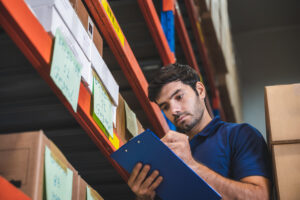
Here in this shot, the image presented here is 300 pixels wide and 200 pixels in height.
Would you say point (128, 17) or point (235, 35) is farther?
point (235, 35)

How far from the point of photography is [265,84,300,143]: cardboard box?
77.8 inches

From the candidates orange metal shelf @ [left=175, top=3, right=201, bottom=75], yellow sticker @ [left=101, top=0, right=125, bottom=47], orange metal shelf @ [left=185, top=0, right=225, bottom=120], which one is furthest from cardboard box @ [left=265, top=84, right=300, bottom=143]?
orange metal shelf @ [left=185, top=0, right=225, bottom=120]

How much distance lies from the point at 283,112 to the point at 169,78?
77 centimetres

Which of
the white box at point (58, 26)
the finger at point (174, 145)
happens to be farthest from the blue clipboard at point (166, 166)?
the white box at point (58, 26)

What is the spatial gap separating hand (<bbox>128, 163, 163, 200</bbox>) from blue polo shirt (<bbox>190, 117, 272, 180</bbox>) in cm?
29

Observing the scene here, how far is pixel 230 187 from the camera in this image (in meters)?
1.77

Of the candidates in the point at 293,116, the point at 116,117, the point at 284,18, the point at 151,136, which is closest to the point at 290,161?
the point at 293,116

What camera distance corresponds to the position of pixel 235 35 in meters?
8.59

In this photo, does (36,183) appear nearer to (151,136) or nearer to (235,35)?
(151,136)

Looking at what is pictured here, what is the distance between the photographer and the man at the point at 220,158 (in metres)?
1.79

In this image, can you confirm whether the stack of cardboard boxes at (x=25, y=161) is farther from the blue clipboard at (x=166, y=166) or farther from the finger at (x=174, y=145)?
the finger at (x=174, y=145)

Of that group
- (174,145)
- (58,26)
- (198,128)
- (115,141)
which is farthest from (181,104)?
(58,26)

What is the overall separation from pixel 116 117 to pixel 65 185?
28.8 inches

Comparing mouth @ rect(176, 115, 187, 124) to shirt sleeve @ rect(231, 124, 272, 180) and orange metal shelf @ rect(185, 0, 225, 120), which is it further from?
orange metal shelf @ rect(185, 0, 225, 120)
